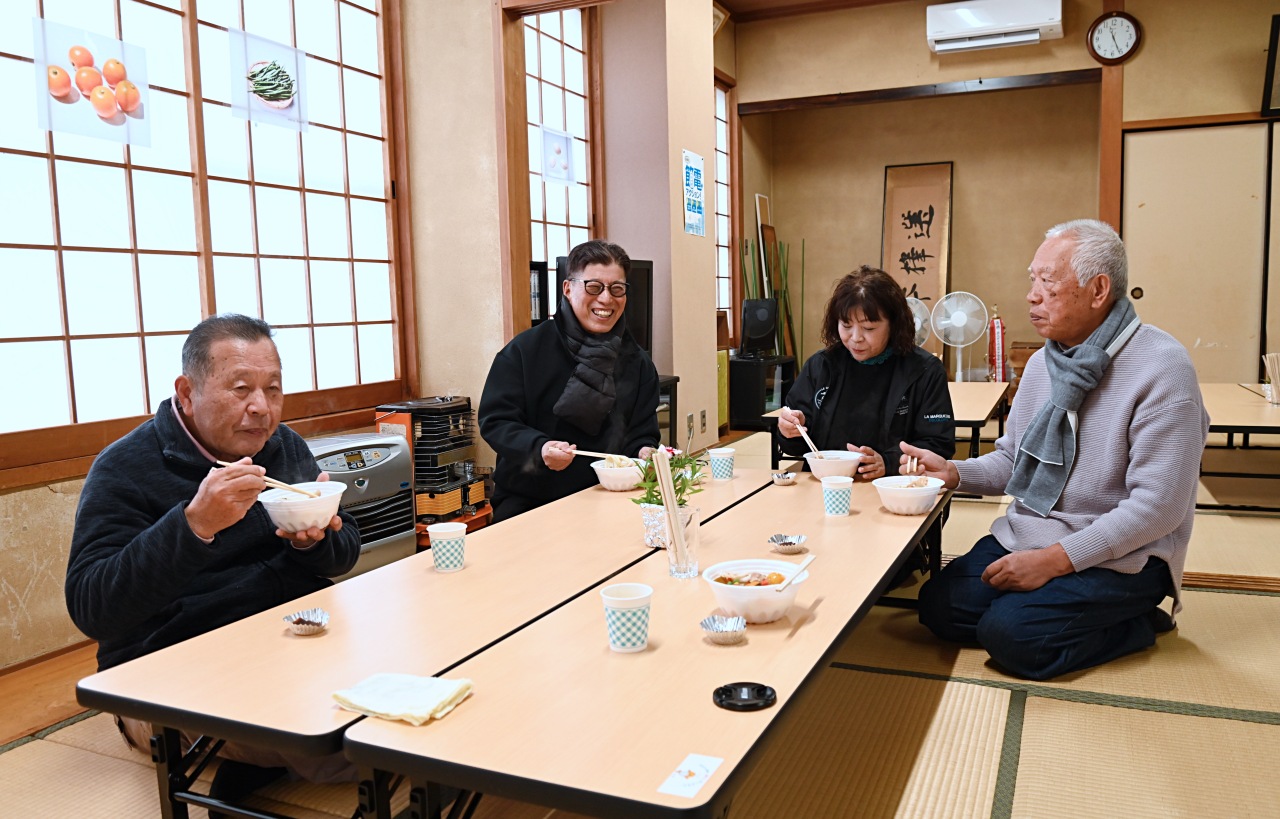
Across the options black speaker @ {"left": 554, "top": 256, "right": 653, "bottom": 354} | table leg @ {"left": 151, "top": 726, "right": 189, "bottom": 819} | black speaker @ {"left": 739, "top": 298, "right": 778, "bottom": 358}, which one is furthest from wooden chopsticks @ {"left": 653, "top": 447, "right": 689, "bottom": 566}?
black speaker @ {"left": 739, "top": 298, "right": 778, "bottom": 358}

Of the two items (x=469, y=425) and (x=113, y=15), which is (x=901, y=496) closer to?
(x=469, y=425)

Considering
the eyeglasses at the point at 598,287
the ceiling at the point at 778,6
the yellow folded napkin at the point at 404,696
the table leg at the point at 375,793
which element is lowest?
the table leg at the point at 375,793

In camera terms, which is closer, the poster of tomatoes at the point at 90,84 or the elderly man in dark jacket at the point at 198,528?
the elderly man in dark jacket at the point at 198,528

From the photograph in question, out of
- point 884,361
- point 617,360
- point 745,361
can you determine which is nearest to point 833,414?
point 884,361

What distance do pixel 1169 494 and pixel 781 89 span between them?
23.4ft

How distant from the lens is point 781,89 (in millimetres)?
8852

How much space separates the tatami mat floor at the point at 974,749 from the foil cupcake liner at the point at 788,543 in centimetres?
36

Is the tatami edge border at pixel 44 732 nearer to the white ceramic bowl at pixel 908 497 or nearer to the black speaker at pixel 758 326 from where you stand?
the white ceramic bowl at pixel 908 497

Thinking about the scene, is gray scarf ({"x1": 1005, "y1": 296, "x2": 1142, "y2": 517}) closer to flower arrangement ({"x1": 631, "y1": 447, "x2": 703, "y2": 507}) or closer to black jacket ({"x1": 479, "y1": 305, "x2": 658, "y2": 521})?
flower arrangement ({"x1": 631, "y1": 447, "x2": 703, "y2": 507})

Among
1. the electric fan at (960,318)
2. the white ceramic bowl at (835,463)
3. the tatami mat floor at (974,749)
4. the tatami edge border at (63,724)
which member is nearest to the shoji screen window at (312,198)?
the tatami edge border at (63,724)

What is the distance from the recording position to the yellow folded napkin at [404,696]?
1.30 metres

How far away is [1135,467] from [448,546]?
5.65ft

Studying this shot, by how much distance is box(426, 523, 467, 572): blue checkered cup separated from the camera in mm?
2037

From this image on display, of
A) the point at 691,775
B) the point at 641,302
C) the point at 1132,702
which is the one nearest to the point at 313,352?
the point at 641,302
